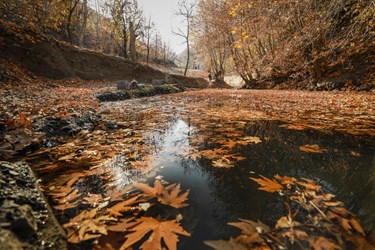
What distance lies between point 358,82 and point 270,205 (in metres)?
11.1

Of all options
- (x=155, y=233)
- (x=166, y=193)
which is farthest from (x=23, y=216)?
(x=166, y=193)

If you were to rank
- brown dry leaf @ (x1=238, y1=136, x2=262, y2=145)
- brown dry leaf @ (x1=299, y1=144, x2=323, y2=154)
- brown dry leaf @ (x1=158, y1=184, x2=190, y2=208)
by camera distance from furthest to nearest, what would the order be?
brown dry leaf @ (x1=238, y1=136, x2=262, y2=145)
brown dry leaf @ (x1=299, y1=144, x2=323, y2=154)
brown dry leaf @ (x1=158, y1=184, x2=190, y2=208)

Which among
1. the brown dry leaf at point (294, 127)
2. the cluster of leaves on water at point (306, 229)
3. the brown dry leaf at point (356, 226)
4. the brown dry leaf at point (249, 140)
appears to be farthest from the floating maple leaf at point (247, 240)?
the brown dry leaf at point (294, 127)

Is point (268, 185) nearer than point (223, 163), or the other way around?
point (268, 185)

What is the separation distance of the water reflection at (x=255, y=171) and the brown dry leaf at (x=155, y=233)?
2.3 inches

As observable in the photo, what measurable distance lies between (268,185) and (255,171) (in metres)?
0.23

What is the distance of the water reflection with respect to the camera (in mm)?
1154

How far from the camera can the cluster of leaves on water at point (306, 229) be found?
931mm

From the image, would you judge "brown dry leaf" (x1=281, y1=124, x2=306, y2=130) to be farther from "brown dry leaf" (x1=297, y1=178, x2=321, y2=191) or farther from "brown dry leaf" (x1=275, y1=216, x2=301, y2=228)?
"brown dry leaf" (x1=275, y1=216, x2=301, y2=228)

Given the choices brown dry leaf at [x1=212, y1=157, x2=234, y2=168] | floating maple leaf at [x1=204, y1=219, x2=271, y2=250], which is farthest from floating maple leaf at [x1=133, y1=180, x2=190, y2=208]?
brown dry leaf at [x1=212, y1=157, x2=234, y2=168]

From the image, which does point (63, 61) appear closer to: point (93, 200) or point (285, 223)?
point (93, 200)

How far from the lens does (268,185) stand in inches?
57.5

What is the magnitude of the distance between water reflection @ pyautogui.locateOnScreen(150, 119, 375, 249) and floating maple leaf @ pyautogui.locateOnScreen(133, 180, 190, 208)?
0.22 ft

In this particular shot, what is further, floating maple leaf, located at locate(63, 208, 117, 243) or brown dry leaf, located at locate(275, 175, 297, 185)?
brown dry leaf, located at locate(275, 175, 297, 185)
